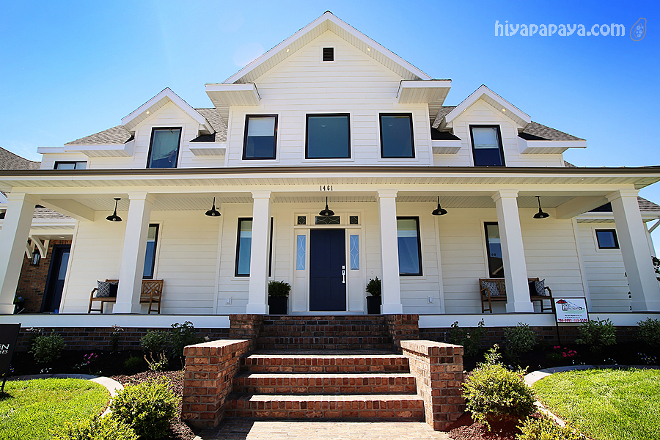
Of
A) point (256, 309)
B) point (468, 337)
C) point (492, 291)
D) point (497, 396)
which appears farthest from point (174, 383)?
point (492, 291)

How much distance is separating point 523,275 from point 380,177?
3707 millimetres

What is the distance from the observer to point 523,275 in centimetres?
752

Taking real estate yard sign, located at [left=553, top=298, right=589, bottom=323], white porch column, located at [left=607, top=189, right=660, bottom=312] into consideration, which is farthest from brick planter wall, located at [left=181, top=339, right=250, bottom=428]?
white porch column, located at [left=607, top=189, right=660, bottom=312]

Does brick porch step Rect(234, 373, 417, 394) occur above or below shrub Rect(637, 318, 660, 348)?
below

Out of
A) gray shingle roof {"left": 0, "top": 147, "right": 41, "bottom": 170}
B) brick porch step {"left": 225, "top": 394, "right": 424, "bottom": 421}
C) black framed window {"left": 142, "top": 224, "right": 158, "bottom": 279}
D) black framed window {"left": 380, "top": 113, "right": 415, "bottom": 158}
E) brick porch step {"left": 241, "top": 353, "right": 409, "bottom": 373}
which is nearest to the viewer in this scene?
brick porch step {"left": 225, "top": 394, "right": 424, "bottom": 421}

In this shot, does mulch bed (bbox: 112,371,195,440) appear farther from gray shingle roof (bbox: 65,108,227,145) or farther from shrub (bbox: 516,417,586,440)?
gray shingle roof (bbox: 65,108,227,145)

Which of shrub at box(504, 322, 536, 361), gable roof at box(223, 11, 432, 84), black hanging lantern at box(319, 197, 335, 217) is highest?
gable roof at box(223, 11, 432, 84)

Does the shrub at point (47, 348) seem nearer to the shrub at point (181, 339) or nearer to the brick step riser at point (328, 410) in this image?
the shrub at point (181, 339)

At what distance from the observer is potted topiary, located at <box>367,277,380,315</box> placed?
8.60 meters

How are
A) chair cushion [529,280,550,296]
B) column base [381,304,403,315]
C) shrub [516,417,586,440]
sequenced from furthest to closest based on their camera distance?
chair cushion [529,280,550,296]
column base [381,304,403,315]
shrub [516,417,586,440]

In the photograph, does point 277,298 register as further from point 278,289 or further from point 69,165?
point 69,165

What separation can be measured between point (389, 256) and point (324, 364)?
2953 mm

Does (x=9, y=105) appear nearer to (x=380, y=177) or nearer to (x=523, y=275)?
(x=380, y=177)

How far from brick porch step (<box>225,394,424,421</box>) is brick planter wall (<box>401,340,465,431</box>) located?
246 mm
